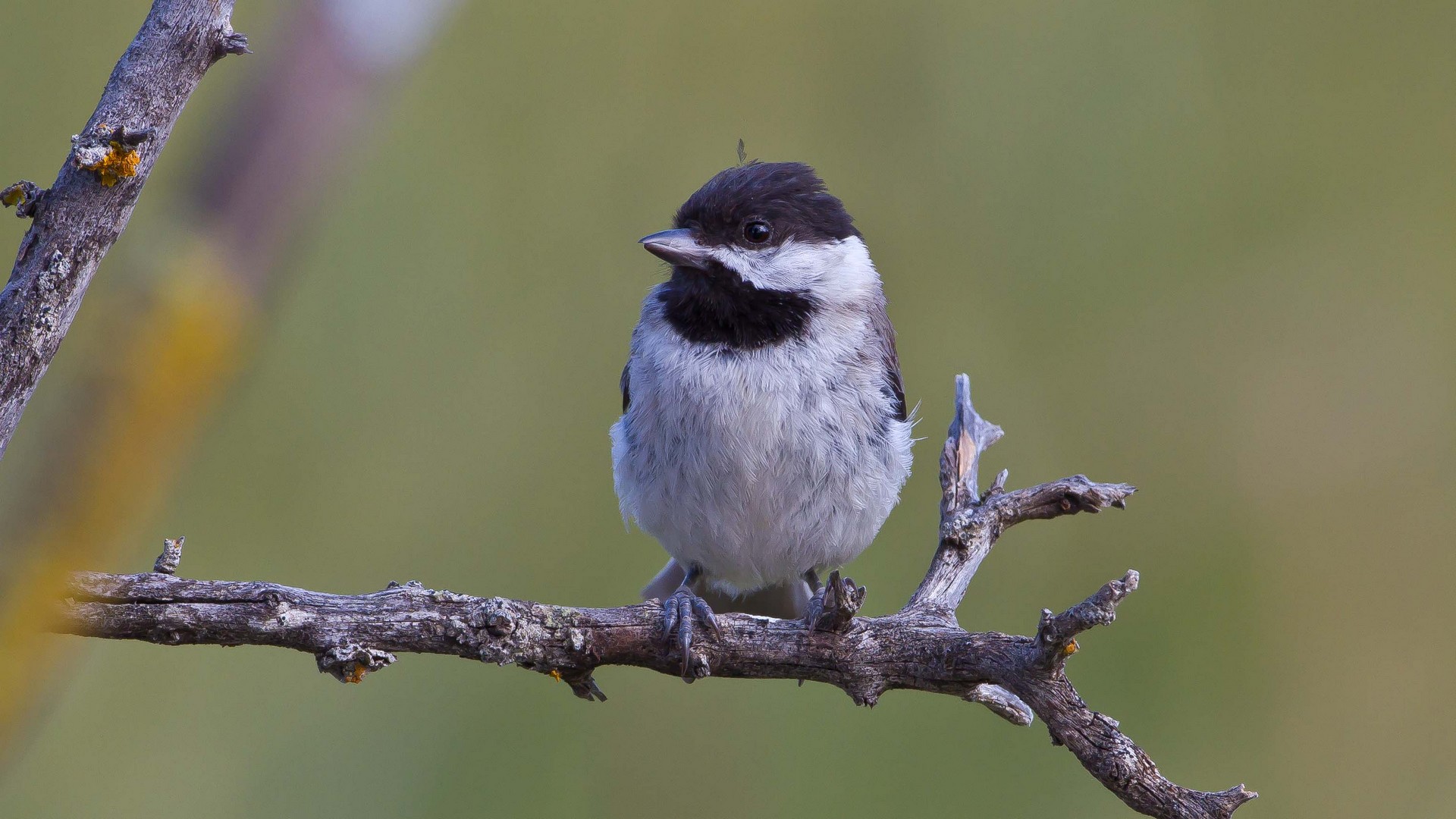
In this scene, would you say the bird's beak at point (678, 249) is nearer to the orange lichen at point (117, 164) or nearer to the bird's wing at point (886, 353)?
the bird's wing at point (886, 353)

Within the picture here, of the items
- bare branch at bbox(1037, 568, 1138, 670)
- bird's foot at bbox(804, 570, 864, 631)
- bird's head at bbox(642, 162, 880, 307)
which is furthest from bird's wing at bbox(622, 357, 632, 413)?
bare branch at bbox(1037, 568, 1138, 670)

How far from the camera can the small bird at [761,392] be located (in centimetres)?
284

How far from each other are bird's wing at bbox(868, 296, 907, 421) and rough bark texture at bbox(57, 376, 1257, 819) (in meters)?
0.79

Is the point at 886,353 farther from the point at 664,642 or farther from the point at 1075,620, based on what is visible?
the point at 1075,620

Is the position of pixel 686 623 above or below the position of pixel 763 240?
below

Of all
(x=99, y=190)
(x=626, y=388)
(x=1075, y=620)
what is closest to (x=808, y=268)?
(x=626, y=388)

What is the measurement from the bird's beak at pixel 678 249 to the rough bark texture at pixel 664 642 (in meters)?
1.02

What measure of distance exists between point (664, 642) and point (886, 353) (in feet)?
4.41

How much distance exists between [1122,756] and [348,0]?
5.68 feet

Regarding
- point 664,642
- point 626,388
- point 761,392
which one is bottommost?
point 664,642

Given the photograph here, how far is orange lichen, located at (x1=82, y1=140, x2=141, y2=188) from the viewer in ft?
4.21

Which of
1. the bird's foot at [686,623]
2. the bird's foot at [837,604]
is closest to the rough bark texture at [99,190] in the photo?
the bird's foot at [686,623]

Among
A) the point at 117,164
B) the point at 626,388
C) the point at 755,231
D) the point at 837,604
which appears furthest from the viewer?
the point at 626,388

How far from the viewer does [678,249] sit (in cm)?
290
